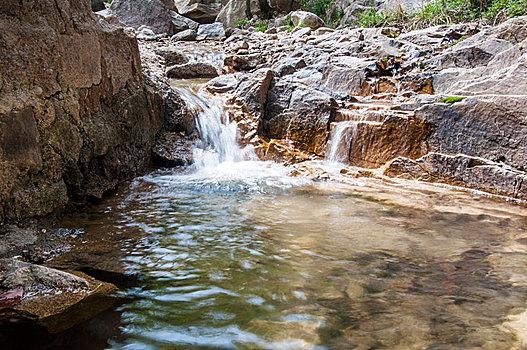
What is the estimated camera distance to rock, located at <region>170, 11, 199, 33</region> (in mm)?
22219

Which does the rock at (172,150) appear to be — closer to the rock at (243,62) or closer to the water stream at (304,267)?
the water stream at (304,267)

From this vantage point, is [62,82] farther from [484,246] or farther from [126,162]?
[484,246]

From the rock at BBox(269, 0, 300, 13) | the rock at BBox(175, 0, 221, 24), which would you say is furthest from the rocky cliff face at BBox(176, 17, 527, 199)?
the rock at BBox(175, 0, 221, 24)

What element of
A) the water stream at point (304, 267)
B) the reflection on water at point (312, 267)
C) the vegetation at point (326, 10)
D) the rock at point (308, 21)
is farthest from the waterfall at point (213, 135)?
the vegetation at point (326, 10)

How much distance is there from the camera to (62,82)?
16.6 ft

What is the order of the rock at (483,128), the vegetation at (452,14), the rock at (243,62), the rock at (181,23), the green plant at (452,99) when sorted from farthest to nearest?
the rock at (181,23) < the rock at (243,62) < the vegetation at (452,14) < the green plant at (452,99) < the rock at (483,128)

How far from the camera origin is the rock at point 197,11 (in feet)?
82.4

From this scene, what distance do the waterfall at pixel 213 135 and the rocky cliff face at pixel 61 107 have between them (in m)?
1.69

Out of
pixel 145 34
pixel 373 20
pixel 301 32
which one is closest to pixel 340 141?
pixel 373 20

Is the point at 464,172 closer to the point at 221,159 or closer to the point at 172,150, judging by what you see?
the point at 221,159

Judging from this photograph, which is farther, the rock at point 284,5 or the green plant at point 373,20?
the rock at point 284,5

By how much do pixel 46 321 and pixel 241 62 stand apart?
1127cm

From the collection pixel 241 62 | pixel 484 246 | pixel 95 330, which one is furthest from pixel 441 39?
pixel 95 330

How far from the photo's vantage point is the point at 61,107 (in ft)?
16.4
